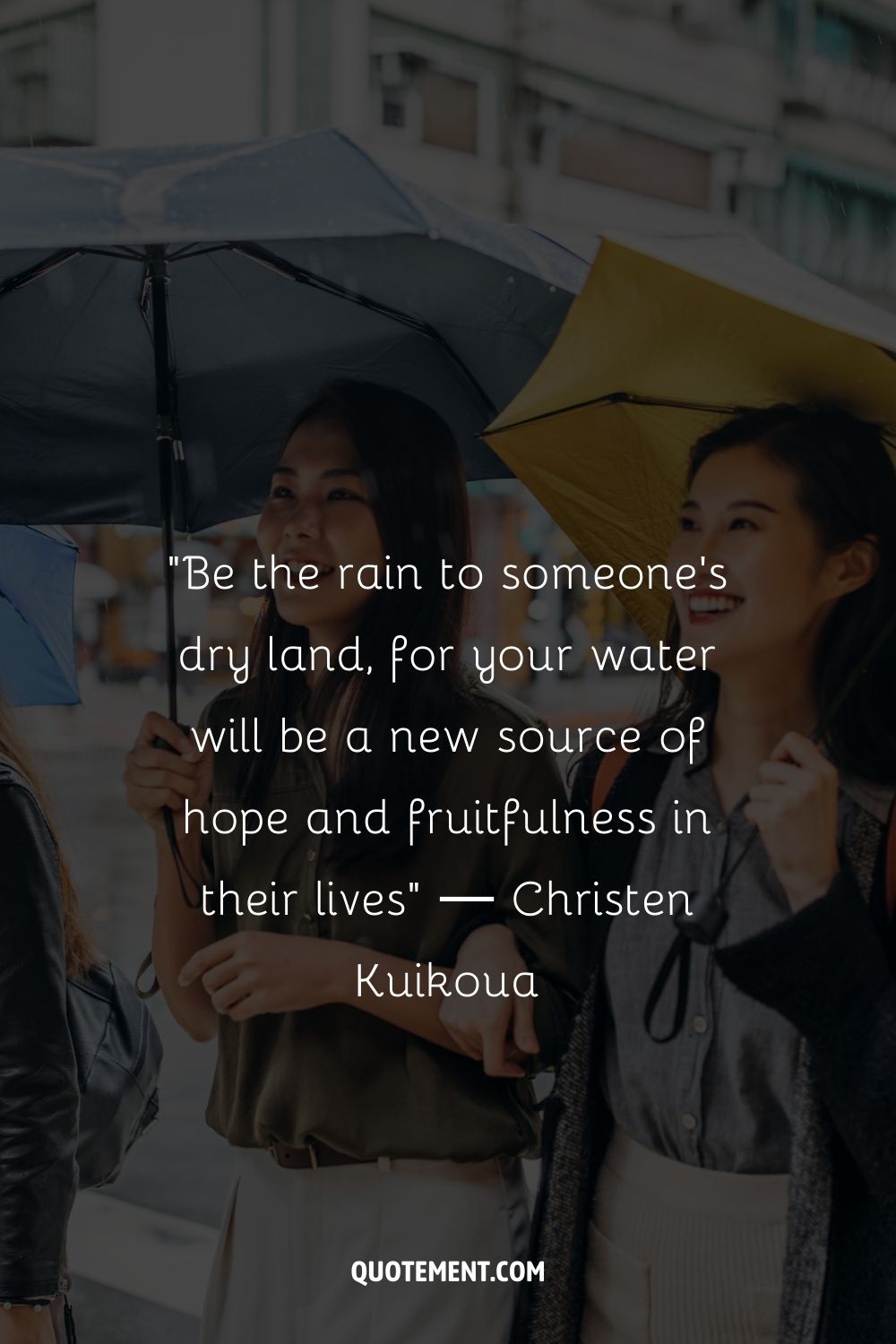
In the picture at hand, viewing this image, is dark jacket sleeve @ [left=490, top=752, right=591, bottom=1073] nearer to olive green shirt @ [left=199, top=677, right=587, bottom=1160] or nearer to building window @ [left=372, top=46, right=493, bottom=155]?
olive green shirt @ [left=199, top=677, right=587, bottom=1160]

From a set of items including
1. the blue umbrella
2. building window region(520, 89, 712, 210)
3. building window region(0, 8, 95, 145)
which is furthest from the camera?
building window region(520, 89, 712, 210)

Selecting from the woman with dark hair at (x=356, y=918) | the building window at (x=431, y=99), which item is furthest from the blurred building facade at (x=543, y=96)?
the woman with dark hair at (x=356, y=918)

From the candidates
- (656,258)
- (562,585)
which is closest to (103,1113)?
(656,258)

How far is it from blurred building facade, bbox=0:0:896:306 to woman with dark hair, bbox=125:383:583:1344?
1898cm

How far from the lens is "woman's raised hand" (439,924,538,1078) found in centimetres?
196

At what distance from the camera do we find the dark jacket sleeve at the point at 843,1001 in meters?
1.67

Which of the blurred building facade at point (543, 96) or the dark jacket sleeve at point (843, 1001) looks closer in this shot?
the dark jacket sleeve at point (843, 1001)

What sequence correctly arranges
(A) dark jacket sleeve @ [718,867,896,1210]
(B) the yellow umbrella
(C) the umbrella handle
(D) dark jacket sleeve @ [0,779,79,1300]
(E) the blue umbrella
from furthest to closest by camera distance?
(E) the blue umbrella → (C) the umbrella handle → (D) dark jacket sleeve @ [0,779,79,1300] → (B) the yellow umbrella → (A) dark jacket sleeve @ [718,867,896,1210]

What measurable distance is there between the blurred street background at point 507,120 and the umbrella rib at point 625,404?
12.3 meters

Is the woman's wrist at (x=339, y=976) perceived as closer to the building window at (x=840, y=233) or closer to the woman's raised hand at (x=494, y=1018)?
the woman's raised hand at (x=494, y=1018)

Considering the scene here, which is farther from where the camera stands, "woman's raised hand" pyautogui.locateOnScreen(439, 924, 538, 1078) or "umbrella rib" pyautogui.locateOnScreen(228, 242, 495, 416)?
"umbrella rib" pyautogui.locateOnScreen(228, 242, 495, 416)

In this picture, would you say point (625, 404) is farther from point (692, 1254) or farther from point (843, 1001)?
point (692, 1254)

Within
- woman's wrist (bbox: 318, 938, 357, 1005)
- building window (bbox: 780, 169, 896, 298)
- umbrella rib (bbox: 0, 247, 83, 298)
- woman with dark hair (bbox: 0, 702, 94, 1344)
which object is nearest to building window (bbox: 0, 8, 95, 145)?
building window (bbox: 780, 169, 896, 298)

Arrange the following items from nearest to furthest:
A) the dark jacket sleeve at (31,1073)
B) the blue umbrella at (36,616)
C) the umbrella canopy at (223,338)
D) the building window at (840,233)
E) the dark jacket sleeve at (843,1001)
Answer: the dark jacket sleeve at (843,1001) < the dark jacket sleeve at (31,1073) < the umbrella canopy at (223,338) < the blue umbrella at (36,616) < the building window at (840,233)
